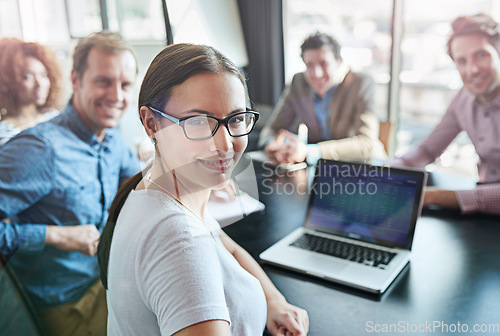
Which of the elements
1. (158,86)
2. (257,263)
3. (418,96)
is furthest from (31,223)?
(418,96)

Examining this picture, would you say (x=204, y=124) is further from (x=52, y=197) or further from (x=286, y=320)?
(x=52, y=197)

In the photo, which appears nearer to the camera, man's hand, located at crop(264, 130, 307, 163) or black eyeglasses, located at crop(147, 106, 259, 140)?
black eyeglasses, located at crop(147, 106, 259, 140)

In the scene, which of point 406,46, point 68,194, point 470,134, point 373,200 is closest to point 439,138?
point 470,134

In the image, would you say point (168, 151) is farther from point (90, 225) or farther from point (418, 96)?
point (418, 96)

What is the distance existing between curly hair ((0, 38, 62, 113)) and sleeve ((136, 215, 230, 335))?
523 millimetres

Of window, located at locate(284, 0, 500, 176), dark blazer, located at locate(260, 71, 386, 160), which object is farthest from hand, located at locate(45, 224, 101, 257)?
window, located at locate(284, 0, 500, 176)

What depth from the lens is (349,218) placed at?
740mm

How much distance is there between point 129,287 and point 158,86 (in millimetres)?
201

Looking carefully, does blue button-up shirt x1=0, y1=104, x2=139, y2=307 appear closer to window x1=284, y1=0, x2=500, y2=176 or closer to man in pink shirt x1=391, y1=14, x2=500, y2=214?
man in pink shirt x1=391, y1=14, x2=500, y2=214

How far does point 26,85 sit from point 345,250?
0.67 m

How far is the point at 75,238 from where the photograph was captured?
81 centimetres

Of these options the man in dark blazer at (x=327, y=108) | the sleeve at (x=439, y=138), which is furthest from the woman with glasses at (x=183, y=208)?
the sleeve at (x=439, y=138)

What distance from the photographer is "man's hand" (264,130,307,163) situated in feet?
3.80

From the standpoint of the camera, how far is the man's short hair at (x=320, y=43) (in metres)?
1.23
